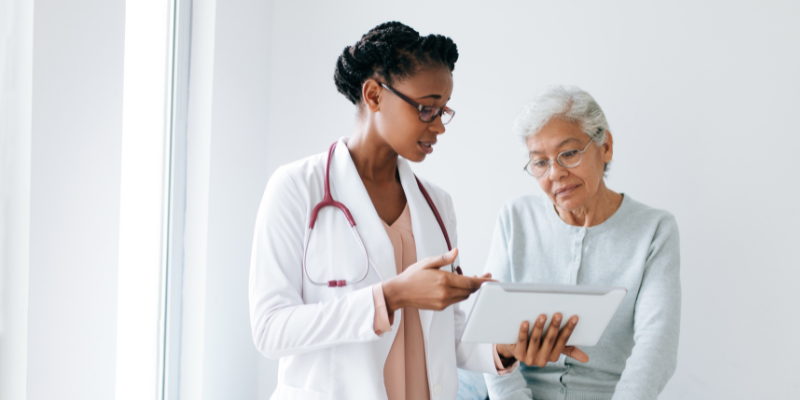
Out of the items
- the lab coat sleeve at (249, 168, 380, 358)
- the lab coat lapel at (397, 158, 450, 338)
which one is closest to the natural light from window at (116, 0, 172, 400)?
the lab coat sleeve at (249, 168, 380, 358)

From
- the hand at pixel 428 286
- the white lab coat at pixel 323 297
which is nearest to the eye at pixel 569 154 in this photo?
the white lab coat at pixel 323 297

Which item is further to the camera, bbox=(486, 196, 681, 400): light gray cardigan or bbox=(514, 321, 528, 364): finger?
bbox=(486, 196, 681, 400): light gray cardigan

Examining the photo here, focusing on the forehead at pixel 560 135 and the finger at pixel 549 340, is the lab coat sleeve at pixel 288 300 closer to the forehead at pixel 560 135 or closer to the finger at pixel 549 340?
the finger at pixel 549 340

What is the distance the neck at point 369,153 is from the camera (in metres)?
1.25

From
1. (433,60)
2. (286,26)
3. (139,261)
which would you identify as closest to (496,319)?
(433,60)

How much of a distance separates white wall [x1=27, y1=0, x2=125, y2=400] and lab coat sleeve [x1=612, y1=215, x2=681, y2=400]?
137 centimetres

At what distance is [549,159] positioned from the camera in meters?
1.56

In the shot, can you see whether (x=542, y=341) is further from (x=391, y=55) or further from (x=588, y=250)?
(x=391, y=55)

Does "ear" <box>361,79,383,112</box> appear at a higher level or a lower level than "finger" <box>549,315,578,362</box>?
higher

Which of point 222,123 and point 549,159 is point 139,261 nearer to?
point 222,123

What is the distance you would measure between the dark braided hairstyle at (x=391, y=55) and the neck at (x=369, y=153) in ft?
0.34

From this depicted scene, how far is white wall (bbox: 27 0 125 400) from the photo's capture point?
116 centimetres

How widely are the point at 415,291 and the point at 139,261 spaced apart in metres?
1.20

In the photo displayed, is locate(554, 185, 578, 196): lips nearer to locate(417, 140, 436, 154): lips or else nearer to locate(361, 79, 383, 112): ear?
locate(417, 140, 436, 154): lips
